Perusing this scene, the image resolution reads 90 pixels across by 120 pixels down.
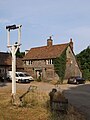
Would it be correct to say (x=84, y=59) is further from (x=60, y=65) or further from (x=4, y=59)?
(x=4, y=59)

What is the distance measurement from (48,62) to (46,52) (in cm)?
327

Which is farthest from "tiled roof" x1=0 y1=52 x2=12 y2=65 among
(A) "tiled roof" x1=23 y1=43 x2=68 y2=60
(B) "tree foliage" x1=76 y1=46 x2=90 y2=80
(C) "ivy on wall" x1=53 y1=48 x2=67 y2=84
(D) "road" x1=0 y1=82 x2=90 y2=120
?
(D) "road" x1=0 y1=82 x2=90 y2=120

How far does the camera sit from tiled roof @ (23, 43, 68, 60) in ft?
177

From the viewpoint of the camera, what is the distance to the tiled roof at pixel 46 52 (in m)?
54.0

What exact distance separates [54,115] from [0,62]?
46.1 metres

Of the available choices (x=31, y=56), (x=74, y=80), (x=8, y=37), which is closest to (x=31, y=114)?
(x=8, y=37)

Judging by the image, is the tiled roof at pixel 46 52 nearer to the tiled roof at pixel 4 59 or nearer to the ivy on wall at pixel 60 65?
the ivy on wall at pixel 60 65

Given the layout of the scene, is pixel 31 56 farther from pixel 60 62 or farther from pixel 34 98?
pixel 34 98

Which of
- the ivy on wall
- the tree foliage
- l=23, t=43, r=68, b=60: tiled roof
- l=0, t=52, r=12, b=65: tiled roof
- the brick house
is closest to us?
the ivy on wall

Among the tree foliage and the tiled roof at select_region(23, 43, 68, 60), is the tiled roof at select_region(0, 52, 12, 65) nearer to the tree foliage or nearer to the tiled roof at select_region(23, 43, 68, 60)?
the tiled roof at select_region(23, 43, 68, 60)

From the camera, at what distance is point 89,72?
56.8 m

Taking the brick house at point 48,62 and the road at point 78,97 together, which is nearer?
the road at point 78,97

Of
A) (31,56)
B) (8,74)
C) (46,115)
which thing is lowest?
(46,115)

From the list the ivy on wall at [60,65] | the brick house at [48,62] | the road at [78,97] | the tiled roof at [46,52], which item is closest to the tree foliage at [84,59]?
the brick house at [48,62]
